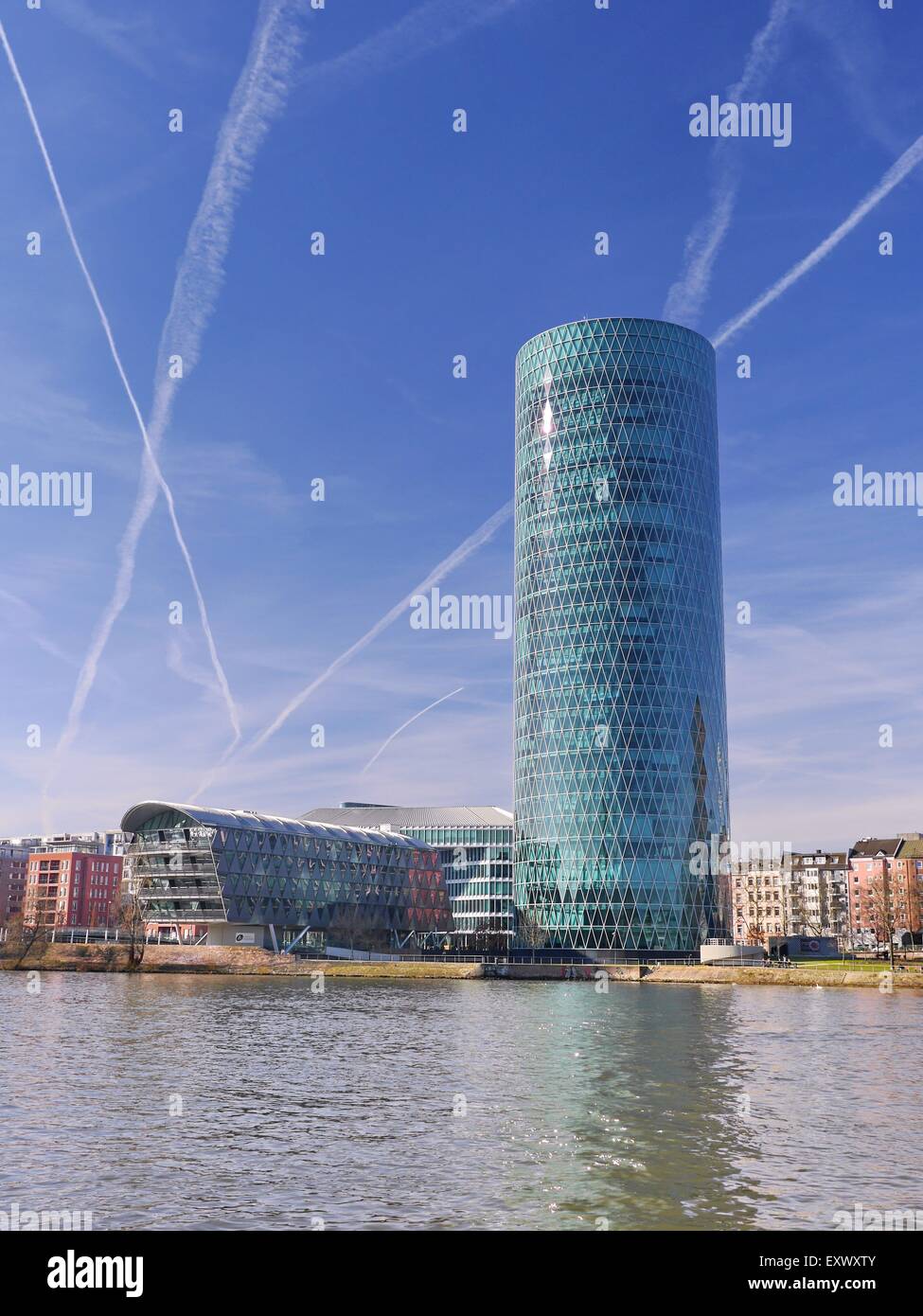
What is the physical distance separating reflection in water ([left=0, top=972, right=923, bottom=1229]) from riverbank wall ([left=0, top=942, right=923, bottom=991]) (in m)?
70.0

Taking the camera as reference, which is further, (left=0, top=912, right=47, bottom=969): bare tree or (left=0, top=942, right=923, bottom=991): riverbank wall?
(left=0, top=912, right=47, bottom=969): bare tree

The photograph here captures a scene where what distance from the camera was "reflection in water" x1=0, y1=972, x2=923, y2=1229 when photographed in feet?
88.3

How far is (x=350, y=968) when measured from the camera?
152500 mm

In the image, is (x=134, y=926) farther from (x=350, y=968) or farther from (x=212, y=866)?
(x=350, y=968)

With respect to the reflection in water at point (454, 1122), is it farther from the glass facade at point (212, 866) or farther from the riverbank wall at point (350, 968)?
the glass facade at point (212, 866)

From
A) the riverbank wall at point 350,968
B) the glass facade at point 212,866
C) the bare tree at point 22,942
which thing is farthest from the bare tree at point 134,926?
the bare tree at point 22,942

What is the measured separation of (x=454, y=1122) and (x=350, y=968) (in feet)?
387

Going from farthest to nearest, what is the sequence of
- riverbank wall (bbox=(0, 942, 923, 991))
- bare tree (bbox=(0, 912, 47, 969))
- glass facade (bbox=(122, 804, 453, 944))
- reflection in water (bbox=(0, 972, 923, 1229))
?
1. glass facade (bbox=(122, 804, 453, 944))
2. bare tree (bbox=(0, 912, 47, 969))
3. riverbank wall (bbox=(0, 942, 923, 991))
4. reflection in water (bbox=(0, 972, 923, 1229))

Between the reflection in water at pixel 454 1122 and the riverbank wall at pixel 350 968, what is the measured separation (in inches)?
2755

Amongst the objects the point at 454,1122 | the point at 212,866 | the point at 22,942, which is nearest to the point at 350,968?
the point at 212,866

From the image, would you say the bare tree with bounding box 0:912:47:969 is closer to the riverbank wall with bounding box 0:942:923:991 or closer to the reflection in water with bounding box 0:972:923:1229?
the riverbank wall with bounding box 0:942:923:991

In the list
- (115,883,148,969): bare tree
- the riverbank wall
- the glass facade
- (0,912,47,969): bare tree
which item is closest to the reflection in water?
the riverbank wall
